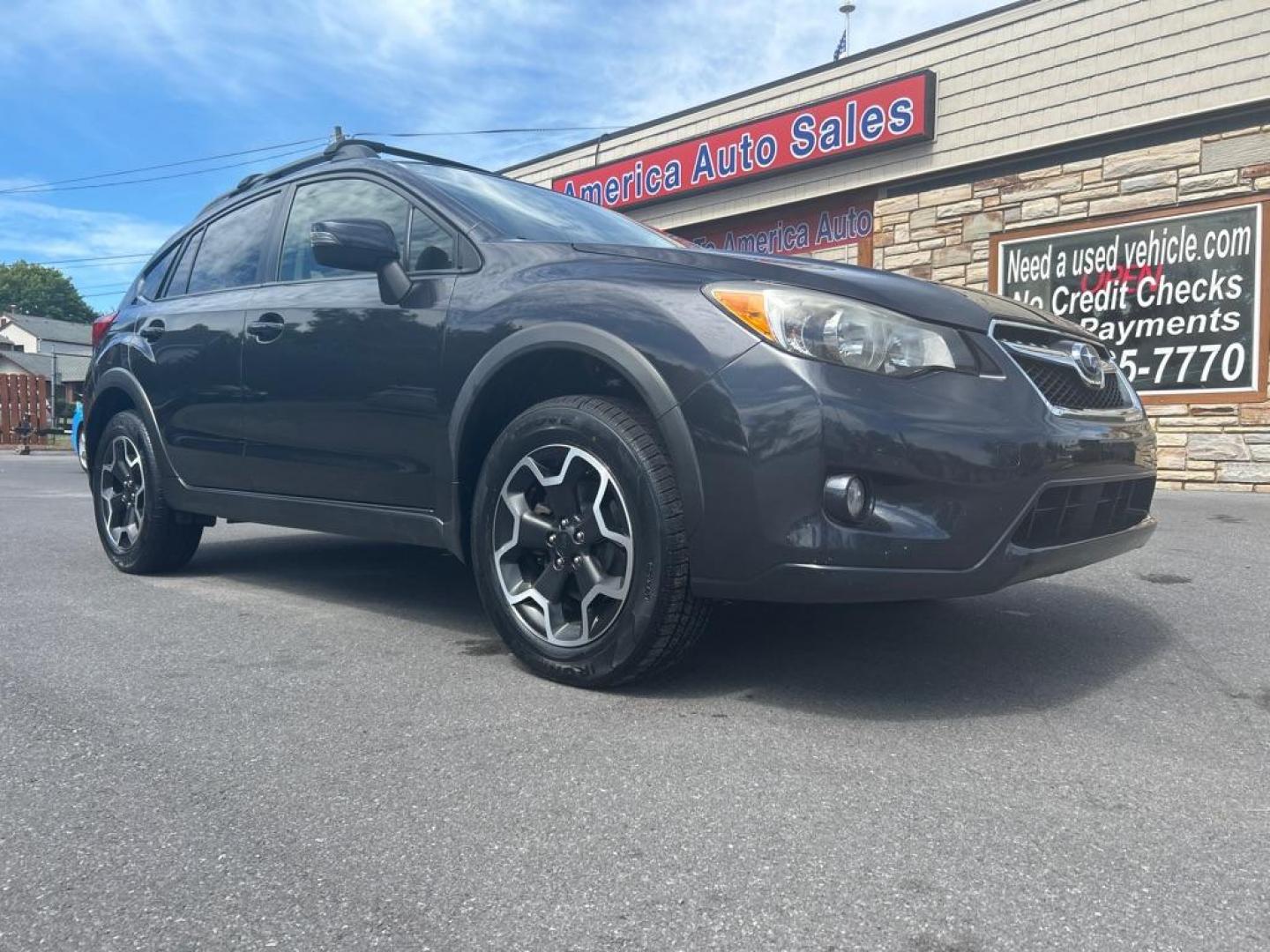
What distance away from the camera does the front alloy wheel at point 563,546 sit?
284 centimetres

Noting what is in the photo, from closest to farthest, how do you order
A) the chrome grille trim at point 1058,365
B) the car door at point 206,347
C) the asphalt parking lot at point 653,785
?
1. the asphalt parking lot at point 653,785
2. the chrome grille trim at point 1058,365
3. the car door at point 206,347

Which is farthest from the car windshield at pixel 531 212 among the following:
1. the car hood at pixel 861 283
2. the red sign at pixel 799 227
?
the red sign at pixel 799 227

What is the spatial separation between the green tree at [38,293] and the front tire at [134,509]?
98.9 m

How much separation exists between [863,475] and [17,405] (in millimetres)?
33962

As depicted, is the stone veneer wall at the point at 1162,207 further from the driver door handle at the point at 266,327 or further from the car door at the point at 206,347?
the driver door handle at the point at 266,327

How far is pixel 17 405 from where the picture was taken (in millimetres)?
30734

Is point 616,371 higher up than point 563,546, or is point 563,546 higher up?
point 616,371

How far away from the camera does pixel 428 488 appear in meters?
3.37

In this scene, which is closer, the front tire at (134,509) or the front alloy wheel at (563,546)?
the front alloy wheel at (563,546)

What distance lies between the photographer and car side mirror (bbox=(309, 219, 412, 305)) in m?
3.32

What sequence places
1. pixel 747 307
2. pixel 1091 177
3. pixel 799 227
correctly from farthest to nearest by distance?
pixel 799 227, pixel 1091 177, pixel 747 307

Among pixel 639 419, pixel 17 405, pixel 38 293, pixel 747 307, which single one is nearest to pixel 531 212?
pixel 639 419

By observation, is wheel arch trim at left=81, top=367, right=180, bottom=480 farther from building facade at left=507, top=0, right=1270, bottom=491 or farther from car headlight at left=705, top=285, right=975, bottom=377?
building facade at left=507, top=0, right=1270, bottom=491

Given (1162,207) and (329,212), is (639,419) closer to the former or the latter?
(329,212)
